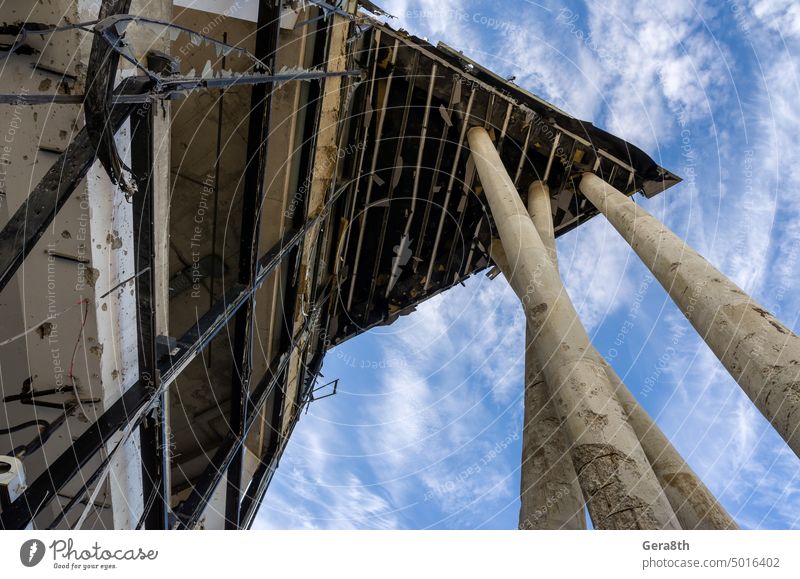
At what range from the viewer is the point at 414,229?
1691 cm

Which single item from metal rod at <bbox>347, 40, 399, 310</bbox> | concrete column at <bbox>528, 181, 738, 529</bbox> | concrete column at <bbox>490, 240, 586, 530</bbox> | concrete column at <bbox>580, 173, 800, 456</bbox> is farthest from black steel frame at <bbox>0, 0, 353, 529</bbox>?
concrete column at <bbox>580, 173, 800, 456</bbox>

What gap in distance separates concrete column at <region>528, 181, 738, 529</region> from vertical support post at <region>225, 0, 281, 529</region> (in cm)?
585

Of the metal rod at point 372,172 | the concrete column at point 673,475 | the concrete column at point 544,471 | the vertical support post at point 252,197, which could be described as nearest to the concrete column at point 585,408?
the concrete column at point 673,475

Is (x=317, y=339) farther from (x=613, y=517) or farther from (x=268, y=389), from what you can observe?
(x=613, y=517)

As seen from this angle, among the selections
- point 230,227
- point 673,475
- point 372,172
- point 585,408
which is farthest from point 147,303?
point 372,172

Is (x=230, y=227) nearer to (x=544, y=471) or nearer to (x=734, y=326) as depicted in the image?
(x=544, y=471)

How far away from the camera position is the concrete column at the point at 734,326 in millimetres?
5051

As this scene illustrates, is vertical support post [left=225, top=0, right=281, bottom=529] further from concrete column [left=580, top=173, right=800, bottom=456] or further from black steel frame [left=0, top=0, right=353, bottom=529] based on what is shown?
concrete column [left=580, top=173, right=800, bottom=456]

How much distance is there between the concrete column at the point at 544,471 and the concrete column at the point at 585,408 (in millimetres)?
584

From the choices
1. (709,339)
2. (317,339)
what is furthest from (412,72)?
(709,339)

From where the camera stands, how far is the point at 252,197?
30.7 ft
